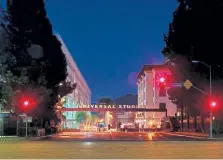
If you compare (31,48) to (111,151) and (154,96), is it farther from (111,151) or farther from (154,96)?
(154,96)

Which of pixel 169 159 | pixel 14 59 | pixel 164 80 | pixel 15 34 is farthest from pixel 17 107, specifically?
pixel 169 159

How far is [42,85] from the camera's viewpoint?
2638 inches

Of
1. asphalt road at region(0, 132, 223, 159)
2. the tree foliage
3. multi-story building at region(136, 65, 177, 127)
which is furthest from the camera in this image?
multi-story building at region(136, 65, 177, 127)

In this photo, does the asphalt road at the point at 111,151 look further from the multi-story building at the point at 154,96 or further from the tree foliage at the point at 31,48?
→ the multi-story building at the point at 154,96

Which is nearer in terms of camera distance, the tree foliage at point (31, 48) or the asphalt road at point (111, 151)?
the asphalt road at point (111, 151)

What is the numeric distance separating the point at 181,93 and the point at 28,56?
2823cm

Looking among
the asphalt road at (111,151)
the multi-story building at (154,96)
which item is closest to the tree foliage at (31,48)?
the asphalt road at (111,151)

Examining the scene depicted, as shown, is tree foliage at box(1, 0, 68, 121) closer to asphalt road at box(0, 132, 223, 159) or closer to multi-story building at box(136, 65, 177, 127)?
asphalt road at box(0, 132, 223, 159)

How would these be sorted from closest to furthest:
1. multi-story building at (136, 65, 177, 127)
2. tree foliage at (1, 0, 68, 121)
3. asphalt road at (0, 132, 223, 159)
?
asphalt road at (0, 132, 223, 159), tree foliage at (1, 0, 68, 121), multi-story building at (136, 65, 177, 127)

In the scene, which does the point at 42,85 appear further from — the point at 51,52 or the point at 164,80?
the point at 164,80

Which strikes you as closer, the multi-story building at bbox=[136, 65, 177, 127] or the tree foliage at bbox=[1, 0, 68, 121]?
the tree foliage at bbox=[1, 0, 68, 121]

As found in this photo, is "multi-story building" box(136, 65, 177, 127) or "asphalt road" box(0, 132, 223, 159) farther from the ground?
"multi-story building" box(136, 65, 177, 127)

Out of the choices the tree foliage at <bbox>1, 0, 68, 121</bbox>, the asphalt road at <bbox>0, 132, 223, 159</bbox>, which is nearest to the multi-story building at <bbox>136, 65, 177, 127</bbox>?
the tree foliage at <bbox>1, 0, 68, 121</bbox>

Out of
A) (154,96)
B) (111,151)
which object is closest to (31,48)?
(111,151)
